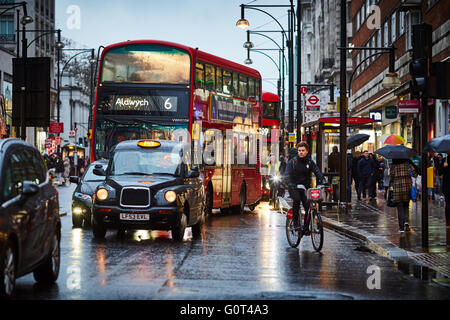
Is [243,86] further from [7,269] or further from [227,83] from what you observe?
[7,269]

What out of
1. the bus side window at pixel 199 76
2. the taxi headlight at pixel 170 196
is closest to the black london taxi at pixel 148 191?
the taxi headlight at pixel 170 196

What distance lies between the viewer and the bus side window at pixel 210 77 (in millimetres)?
23703

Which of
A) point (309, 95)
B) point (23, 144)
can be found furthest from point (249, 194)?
point (23, 144)

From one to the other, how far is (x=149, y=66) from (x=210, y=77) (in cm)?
216

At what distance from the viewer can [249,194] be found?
1117 inches

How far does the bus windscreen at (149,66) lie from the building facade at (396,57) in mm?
6155

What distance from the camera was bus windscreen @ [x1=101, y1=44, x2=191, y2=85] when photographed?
879 inches

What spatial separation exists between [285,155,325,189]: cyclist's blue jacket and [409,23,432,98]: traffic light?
7.08 ft

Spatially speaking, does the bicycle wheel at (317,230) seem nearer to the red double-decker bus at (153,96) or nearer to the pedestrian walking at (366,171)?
the red double-decker bus at (153,96)

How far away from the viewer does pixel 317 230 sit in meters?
14.9

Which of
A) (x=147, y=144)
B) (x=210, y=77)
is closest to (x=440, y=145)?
(x=147, y=144)

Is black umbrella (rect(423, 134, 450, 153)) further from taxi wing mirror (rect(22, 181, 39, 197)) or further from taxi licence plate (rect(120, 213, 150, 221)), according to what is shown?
taxi wing mirror (rect(22, 181, 39, 197))
